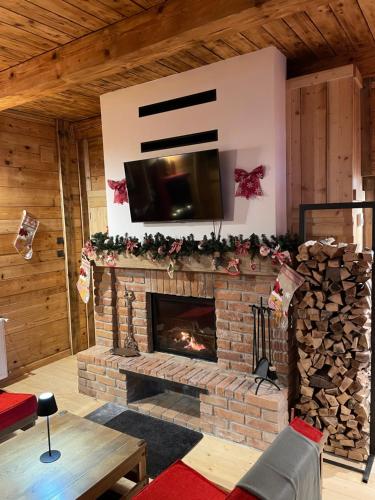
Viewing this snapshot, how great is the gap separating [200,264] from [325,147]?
1.39m

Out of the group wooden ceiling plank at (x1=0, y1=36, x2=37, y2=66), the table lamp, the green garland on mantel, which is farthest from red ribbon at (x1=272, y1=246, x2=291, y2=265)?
wooden ceiling plank at (x1=0, y1=36, x2=37, y2=66)

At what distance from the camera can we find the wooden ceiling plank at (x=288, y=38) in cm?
257

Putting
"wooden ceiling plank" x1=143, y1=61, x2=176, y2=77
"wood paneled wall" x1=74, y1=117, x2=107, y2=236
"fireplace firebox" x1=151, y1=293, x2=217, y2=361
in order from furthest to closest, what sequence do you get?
"wood paneled wall" x1=74, y1=117, x2=107, y2=236, "fireplace firebox" x1=151, y1=293, x2=217, y2=361, "wooden ceiling plank" x1=143, y1=61, x2=176, y2=77

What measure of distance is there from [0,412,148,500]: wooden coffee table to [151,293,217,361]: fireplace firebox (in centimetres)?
131

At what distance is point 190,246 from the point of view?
324cm

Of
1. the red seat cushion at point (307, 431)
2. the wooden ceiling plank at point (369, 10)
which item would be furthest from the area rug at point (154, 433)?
the wooden ceiling plank at point (369, 10)

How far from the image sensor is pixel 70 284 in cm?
482

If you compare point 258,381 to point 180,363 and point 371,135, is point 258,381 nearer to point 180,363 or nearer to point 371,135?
point 180,363

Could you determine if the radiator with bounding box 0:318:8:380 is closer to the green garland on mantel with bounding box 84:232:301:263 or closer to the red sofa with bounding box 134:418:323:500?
the green garland on mantel with bounding box 84:232:301:263

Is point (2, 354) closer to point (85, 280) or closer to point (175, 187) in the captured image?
point (85, 280)

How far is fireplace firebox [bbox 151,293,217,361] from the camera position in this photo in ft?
11.5

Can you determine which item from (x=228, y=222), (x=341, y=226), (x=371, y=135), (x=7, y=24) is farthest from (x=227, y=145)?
(x=7, y=24)

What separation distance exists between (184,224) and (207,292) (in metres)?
0.64

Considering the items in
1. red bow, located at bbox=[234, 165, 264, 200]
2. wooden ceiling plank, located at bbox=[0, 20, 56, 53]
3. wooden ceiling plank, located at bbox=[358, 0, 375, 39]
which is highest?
wooden ceiling plank, located at bbox=[0, 20, 56, 53]
